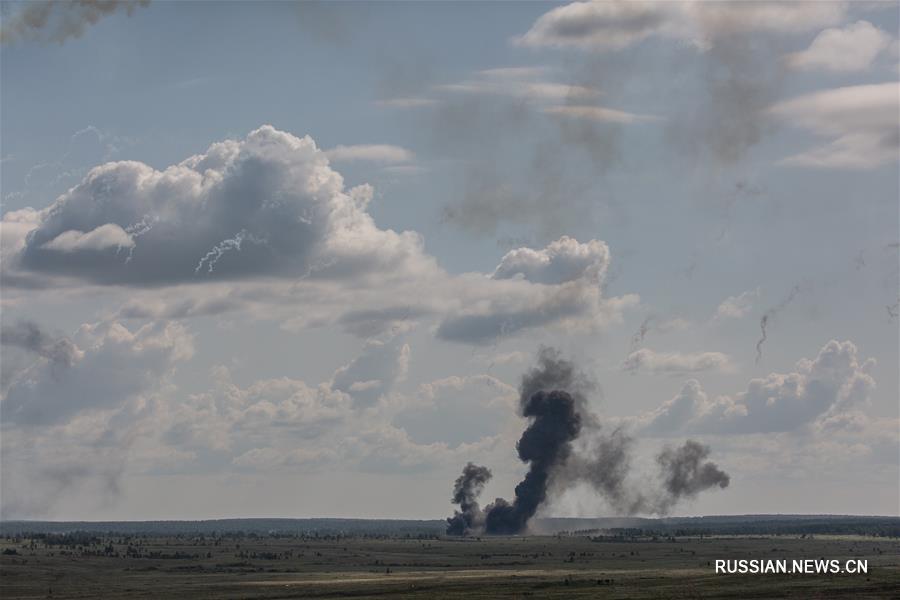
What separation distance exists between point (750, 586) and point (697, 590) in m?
8.05

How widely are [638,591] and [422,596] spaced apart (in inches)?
1241

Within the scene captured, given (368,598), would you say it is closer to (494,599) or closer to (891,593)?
(494,599)

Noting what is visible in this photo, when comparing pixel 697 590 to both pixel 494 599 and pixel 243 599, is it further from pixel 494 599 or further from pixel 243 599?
pixel 243 599

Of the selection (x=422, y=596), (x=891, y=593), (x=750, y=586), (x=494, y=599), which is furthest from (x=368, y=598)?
(x=891, y=593)

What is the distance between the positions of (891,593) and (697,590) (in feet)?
91.0

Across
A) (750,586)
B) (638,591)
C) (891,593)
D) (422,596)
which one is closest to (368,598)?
(422,596)

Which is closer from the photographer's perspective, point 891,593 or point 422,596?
point 891,593

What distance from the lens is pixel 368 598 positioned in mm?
199500

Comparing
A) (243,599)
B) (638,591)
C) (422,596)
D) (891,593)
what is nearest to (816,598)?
(891,593)

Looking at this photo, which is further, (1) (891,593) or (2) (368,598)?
(2) (368,598)

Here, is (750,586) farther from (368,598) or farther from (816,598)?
(368,598)

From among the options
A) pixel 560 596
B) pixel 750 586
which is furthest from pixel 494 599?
pixel 750 586

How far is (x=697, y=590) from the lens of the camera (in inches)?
7638

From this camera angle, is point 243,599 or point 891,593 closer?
point 891,593
